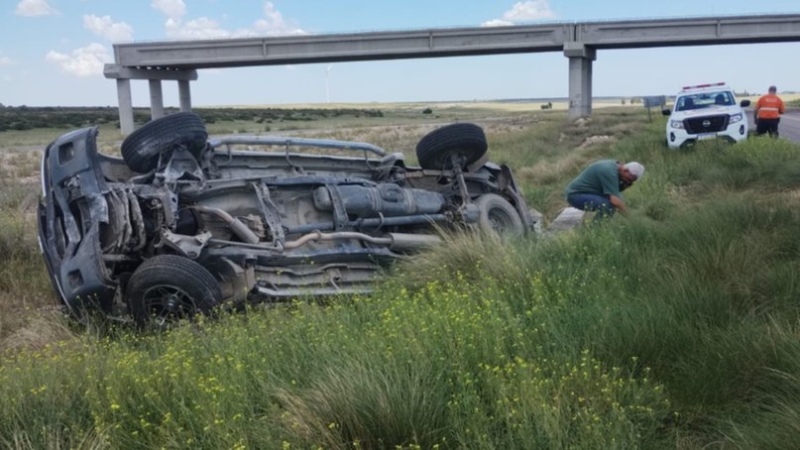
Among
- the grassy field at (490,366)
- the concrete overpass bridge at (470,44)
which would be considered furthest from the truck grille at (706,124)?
the concrete overpass bridge at (470,44)

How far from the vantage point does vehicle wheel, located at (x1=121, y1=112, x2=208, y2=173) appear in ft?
22.1

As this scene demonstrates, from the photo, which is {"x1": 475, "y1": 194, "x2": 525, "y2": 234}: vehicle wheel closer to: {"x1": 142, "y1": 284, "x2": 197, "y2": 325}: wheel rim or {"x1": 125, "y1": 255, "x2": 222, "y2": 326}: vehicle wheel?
{"x1": 125, "y1": 255, "x2": 222, "y2": 326}: vehicle wheel

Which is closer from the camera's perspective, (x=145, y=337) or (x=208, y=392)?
(x=208, y=392)

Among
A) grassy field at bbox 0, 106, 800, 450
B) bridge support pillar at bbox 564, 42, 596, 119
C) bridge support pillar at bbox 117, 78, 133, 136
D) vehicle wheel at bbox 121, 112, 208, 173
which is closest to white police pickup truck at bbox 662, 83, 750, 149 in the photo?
grassy field at bbox 0, 106, 800, 450

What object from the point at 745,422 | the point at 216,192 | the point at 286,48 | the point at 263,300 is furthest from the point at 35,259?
the point at 286,48

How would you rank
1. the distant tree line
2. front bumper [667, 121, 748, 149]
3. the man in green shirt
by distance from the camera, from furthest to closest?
the distant tree line, front bumper [667, 121, 748, 149], the man in green shirt

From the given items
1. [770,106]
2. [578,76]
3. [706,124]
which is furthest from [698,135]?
[578,76]

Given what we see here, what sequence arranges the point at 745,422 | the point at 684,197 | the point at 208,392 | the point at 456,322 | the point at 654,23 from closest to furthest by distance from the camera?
1. the point at 745,422
2. the point at 208,392
3. the point at 456,322
4. the point at 684,197
5. the point at 654,23

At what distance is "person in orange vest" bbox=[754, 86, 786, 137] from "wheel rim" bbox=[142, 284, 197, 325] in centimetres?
1716

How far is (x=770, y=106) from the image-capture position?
18.7 metres

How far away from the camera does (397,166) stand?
8.34 m

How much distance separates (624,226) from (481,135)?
2.29 m

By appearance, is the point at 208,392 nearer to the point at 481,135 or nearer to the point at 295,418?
the point at 295,418

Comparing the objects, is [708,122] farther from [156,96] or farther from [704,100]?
[156,96]
